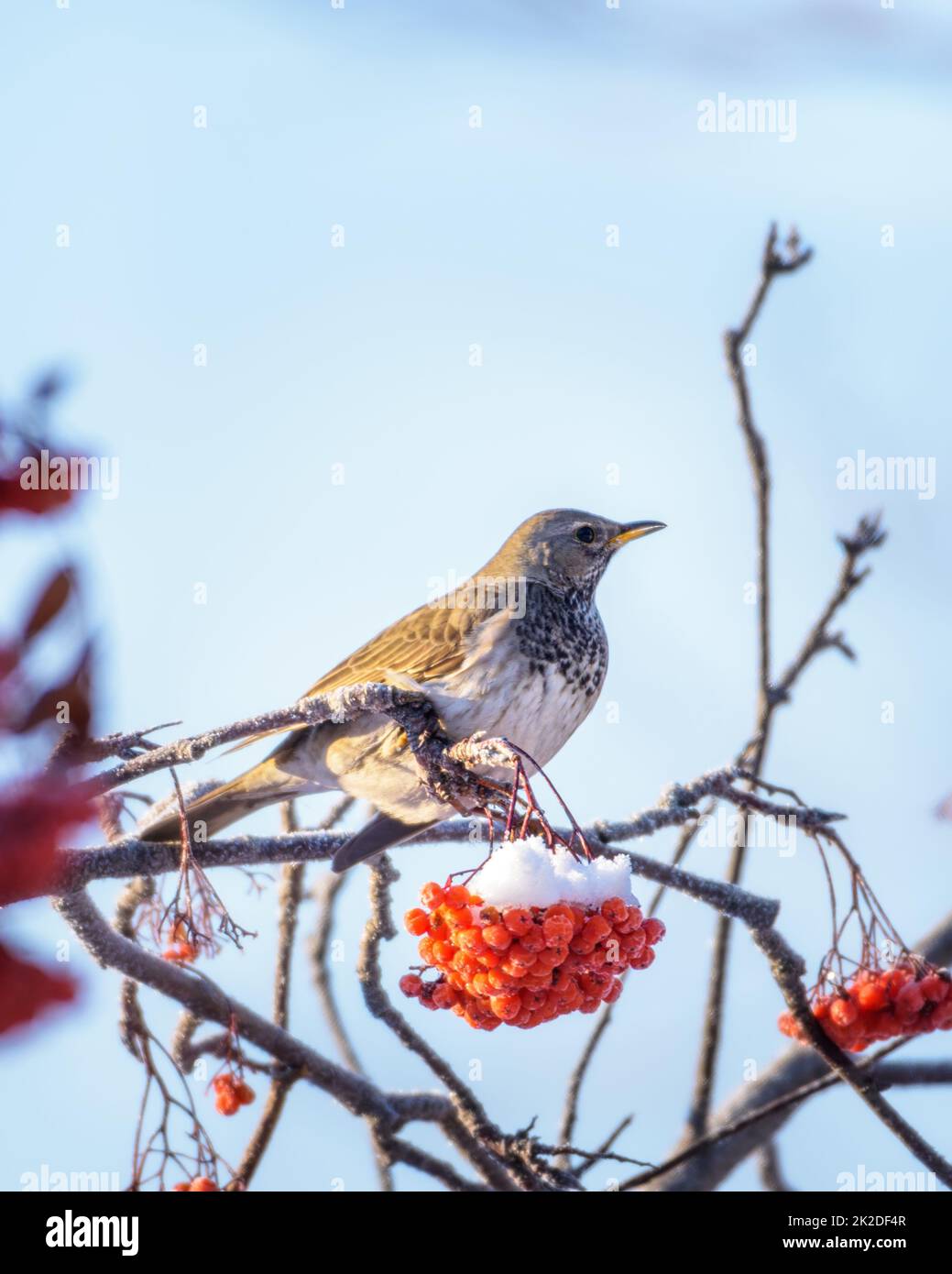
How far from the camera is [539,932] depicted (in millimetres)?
2312

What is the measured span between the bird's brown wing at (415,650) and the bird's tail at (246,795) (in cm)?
29

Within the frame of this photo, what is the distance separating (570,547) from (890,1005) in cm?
213

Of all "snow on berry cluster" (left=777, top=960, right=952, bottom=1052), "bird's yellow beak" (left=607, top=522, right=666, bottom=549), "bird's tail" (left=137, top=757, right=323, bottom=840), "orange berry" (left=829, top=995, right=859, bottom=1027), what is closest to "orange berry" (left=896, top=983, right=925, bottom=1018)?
"snow on berry cluster" (left=777, top=960, right=952, bottom=1052)

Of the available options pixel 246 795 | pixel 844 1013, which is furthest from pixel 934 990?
pixel 246 795

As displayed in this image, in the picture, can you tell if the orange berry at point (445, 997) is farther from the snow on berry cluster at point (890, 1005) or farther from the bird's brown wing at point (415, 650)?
the bird's brown wing at point (415, 650)

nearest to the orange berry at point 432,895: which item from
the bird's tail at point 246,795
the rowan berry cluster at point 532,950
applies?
the rowan berry cluster at point 532,950

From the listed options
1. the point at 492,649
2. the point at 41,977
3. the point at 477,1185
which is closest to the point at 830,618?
the point at 492,649

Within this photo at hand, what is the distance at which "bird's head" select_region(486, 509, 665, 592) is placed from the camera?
4844 millimetres

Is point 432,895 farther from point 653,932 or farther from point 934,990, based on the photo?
point 934,990

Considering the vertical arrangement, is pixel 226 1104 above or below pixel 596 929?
below

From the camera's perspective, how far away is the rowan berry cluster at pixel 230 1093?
3.45 meters

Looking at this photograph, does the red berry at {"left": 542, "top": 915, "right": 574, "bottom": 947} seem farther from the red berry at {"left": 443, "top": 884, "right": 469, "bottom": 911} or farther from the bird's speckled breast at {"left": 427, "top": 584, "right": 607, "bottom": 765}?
the bird's speckled breast at {"left": 427, "top": 584, "right": 607, "bottom": 765}

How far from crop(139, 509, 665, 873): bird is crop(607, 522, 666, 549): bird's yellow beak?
39 mm
